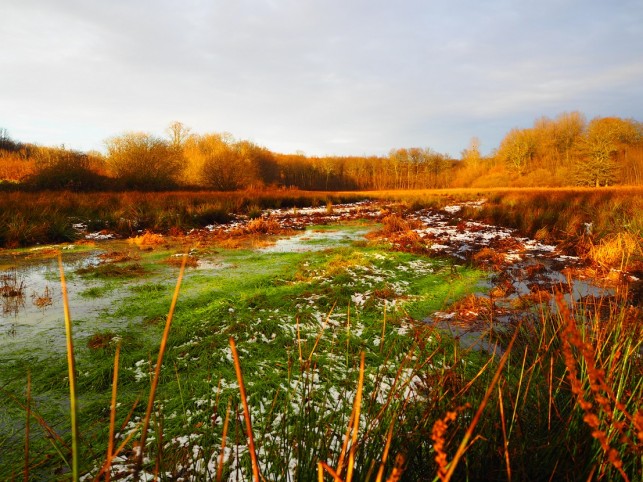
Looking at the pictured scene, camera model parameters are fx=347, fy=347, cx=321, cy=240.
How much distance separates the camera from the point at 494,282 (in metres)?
5.40

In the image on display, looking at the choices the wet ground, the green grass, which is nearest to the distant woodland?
the wet ground

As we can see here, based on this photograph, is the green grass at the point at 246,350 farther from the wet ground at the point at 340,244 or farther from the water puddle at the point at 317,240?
the water puddle at the point at 317,240

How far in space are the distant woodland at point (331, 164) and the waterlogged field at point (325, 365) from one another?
51.7ft

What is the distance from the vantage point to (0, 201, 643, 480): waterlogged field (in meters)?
1.38

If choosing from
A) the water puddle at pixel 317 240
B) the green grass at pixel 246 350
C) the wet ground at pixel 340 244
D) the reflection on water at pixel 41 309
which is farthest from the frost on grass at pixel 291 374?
the water puddle at pixel 317 240

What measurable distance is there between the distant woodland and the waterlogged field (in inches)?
620

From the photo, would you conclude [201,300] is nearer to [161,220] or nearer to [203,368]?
[203,368]

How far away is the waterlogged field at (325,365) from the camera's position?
54.1 inches

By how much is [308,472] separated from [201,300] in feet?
11.5

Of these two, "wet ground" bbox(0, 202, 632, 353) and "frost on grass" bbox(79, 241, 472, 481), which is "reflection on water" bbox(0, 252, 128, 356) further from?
"frost on grass" bbox(79, 241, 472, 481)

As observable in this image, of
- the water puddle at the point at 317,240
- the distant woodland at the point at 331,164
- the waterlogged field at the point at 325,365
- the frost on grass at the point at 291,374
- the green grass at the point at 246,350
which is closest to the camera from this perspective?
the waterlogged field at the point at 325,365

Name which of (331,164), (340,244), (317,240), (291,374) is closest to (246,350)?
(291,374)

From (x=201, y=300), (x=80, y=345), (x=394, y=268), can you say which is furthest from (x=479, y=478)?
(x=394, y=268)

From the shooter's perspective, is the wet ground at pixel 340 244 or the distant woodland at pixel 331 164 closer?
the wet ground at pixel 340 244
